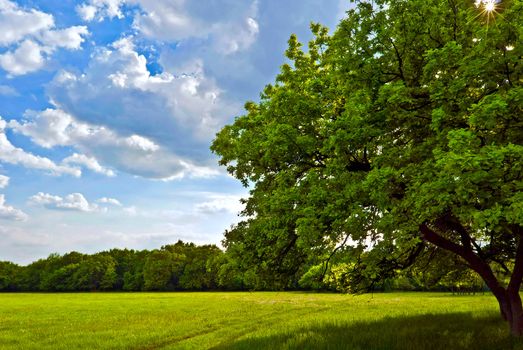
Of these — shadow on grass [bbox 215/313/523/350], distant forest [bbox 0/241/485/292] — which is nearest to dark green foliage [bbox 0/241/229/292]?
distant forest [bbox 0/241/485/292]

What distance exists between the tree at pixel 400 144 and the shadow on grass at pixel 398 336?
1.78 metres

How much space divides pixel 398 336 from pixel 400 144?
8969mm

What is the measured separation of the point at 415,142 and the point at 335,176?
341 centimetres

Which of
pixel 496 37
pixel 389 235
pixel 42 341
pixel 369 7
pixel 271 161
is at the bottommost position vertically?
pixel 42 341

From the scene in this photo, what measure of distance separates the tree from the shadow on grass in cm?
178

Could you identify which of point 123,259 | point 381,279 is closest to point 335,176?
point 381,279

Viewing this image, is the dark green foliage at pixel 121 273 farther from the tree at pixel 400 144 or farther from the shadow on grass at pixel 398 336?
the tree at pixel 400 144

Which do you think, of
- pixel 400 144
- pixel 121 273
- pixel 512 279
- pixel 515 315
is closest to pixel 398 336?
pixel 515 315

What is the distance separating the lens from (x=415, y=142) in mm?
15562

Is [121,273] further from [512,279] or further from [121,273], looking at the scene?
[512,279]

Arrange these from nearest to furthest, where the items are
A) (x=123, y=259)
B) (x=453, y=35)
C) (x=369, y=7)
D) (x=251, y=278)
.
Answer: (x=453, y=35) < (x=369, y=7) < (x=251, y=278) < (x=123, y=259)

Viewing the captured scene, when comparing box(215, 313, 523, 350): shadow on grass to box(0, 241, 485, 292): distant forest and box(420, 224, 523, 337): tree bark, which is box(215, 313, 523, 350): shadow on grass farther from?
box(0, 241, 485, 292): distant forest

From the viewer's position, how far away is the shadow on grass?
16641 mm

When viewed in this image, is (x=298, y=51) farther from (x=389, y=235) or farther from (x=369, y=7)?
(x=389, y=235)
